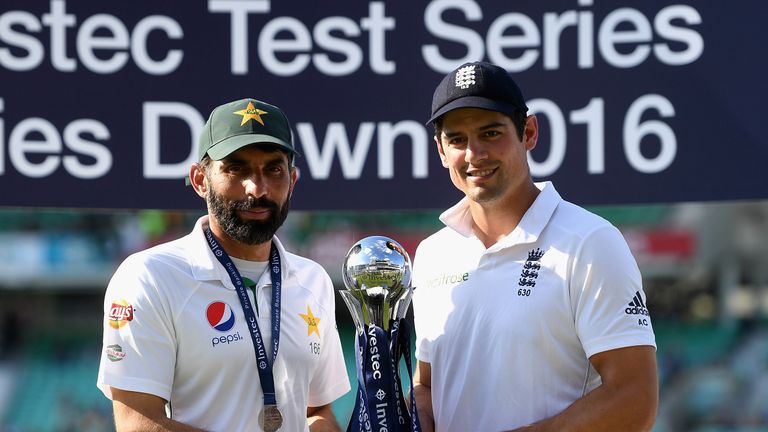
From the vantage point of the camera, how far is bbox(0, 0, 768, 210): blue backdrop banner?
11.4ft

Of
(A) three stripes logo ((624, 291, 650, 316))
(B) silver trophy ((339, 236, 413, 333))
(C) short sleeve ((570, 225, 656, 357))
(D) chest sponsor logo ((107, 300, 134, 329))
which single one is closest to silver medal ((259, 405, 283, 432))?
(B) silver trophy ((339, 236, 413, 333))

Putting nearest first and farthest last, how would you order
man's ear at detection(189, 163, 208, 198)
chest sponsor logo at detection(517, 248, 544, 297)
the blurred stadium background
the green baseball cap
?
chest sponsor logo at detection(517, 248, 544, 297), the green baseball cap, man's ear at detection(189, 163, 208, 198), the blurred stadium background

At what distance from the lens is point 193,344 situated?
8.52 feet

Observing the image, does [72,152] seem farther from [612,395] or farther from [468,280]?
[612,395]

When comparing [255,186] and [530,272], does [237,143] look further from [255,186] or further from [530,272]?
[530,272]

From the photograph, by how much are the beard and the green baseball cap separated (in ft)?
0.40

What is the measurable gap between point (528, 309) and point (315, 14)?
146cm

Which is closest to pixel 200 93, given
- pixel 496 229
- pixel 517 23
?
pixel 517 23

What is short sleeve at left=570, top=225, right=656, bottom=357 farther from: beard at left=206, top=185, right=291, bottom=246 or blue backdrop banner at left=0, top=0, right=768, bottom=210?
blue backdrop banner at left=0, top=0, right=768, bottom=210

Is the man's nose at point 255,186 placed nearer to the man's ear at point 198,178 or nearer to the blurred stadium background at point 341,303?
the man's ear at point 198,178

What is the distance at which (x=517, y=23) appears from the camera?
3.53m

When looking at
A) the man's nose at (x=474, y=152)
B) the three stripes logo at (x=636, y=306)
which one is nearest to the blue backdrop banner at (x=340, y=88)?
the man's nose at (x=474, y=152)

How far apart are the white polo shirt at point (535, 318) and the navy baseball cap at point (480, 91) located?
265 millimetres

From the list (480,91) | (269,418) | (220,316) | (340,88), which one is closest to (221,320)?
(220,316)
